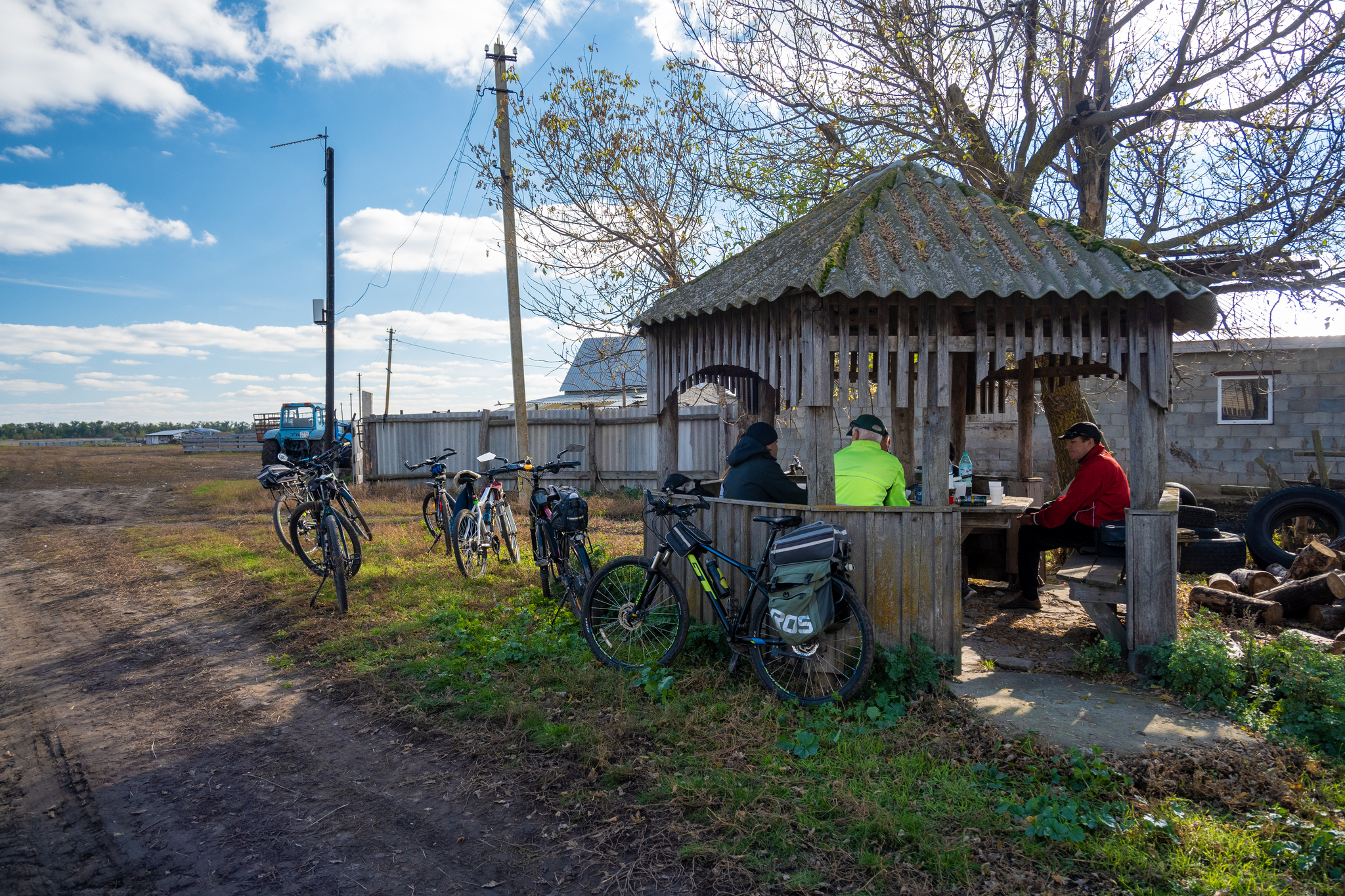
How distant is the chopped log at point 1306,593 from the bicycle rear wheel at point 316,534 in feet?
27.6

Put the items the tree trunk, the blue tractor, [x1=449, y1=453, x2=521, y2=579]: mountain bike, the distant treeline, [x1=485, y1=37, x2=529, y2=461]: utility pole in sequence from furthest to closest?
the distant treeline < the blue tractor < [x1=485, y1=37, x2=529, y2=461]: utility pole < the tree trunk < [x1=449, y1=453, x2=521, y2=579]: mountain bike

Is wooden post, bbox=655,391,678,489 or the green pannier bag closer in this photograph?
the green pannier bag

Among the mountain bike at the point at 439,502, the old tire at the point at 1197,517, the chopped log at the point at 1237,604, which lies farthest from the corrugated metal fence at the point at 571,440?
the chopped log at the point at 1237,604

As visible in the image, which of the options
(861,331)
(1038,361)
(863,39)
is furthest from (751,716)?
(863,39)

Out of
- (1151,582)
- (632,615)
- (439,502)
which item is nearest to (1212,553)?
(1151,582)

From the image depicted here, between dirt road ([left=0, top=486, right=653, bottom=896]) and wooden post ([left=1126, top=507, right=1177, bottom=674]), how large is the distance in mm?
4123

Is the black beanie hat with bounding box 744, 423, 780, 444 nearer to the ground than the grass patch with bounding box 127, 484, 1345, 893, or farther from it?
farther from it

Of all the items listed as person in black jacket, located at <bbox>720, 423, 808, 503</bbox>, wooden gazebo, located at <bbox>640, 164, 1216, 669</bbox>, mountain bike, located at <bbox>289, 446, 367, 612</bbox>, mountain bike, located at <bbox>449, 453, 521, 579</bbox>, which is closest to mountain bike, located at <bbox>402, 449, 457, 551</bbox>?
mountain bike, located at <bbox>449, 453, 521, 579</bbox>

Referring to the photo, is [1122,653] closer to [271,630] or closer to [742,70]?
[271,630]

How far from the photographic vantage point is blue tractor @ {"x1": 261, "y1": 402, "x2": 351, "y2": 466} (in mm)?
22828

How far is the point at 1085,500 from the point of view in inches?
249

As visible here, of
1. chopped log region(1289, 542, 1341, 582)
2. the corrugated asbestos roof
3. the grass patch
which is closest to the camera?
the grass patch

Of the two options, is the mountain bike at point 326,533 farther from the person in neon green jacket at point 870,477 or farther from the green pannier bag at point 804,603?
the person in neon green jacket at point 870,477

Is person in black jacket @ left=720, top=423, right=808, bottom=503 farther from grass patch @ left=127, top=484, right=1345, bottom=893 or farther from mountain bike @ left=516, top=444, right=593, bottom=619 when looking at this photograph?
mountain bike @ left=516, top=444, right=593, bottom=619
